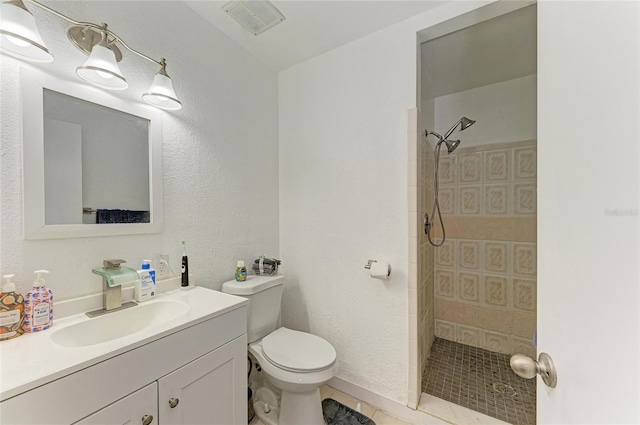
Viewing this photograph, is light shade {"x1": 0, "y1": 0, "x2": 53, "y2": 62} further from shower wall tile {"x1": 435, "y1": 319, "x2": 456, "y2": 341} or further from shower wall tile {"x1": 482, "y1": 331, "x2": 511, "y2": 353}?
shower wall tile {"x1": 482, "y1": 331, "x2": 511, "y2": 353}

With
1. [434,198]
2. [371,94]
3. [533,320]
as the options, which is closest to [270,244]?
[371,94]

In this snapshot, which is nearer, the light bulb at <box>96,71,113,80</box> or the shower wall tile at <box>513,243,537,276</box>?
the light bulb at <box>96,71,113,80</box>

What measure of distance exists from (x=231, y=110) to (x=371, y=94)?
37.4 inches

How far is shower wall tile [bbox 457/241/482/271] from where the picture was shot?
91.2 inches

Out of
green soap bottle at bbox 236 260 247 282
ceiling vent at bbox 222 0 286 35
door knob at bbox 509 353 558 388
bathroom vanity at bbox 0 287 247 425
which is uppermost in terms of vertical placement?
ceiling vent at bbox 222 0 286 35

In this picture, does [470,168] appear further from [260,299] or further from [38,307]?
[38,307]

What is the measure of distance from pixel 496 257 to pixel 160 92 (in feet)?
8.80

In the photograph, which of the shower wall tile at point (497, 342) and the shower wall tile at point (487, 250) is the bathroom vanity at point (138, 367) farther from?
the shower wall tile at point (497, 342)

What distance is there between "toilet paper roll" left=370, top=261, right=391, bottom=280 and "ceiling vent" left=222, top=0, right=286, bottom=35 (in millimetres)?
1627

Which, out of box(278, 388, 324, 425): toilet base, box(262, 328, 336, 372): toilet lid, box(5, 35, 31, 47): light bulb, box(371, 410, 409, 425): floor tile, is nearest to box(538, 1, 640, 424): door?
box(262, 328, 336, 372): toilet lid

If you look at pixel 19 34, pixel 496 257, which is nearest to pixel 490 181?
pixel 496 257

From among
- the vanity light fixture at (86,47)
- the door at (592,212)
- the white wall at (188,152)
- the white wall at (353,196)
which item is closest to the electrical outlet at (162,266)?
the white wall at (188,152)

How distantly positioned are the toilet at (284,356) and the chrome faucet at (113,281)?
52 cm

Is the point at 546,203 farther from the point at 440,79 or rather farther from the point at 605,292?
the point at 440,79
